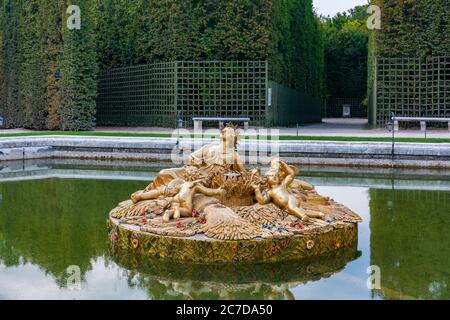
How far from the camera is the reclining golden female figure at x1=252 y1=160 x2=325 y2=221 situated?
7918 millimetres

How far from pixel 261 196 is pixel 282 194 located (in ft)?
0.80

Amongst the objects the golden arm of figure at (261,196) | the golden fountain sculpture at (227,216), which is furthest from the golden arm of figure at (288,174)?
the golden arm of figure at (261,196)

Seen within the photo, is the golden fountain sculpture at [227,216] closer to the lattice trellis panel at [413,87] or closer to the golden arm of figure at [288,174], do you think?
the golden arm of figure at [288,174]

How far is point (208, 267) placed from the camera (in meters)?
6.99

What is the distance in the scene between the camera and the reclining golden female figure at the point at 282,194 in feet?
26.0

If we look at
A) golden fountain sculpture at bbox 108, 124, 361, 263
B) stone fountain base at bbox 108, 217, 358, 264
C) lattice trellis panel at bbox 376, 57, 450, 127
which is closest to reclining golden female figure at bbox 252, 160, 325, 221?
golden fountain sculpture at bbox 108, 124, 361, 263

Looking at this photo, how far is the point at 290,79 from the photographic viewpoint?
29.7m

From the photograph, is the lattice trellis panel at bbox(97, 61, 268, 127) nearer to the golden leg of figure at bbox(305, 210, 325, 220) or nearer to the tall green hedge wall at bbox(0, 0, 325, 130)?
the tall green hedge wall at bbox(0, 0, 325, 130)

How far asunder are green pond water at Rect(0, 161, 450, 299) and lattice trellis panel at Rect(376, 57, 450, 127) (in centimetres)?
1093

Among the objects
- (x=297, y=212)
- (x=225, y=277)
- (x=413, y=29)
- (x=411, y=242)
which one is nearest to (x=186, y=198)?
(x=297, y=212)

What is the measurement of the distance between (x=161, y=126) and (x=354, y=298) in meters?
19.3

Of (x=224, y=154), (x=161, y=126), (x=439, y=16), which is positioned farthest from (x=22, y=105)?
(x=224, y=154)

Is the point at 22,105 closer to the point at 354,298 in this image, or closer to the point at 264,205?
the point at 264,205

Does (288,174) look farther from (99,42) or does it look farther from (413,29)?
(99,42)
